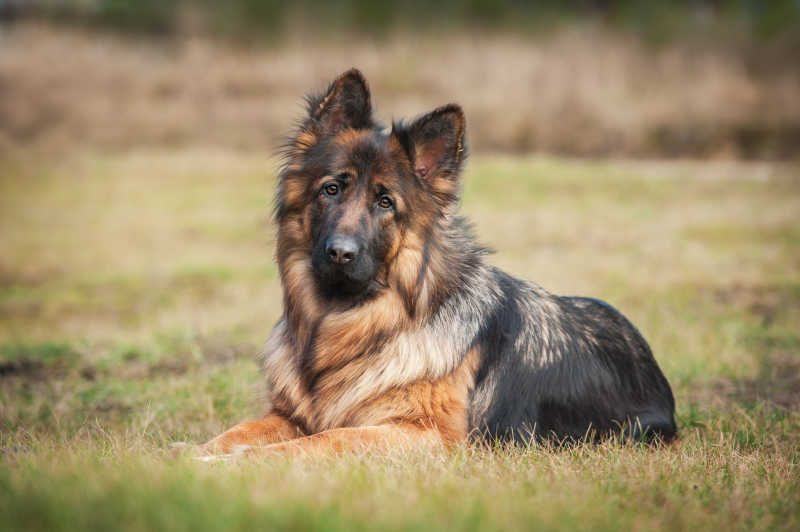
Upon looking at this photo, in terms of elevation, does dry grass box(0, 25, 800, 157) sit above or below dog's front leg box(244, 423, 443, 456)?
above

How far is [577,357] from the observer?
5070 mm

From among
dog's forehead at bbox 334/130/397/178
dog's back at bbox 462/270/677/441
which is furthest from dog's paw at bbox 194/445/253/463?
dog's forehead at bbox 334/130/397/178

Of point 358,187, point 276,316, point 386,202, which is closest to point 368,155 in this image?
point 358,187

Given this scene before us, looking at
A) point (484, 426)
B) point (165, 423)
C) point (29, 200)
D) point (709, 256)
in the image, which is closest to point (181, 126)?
point (29, 200)

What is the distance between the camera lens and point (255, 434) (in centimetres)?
464

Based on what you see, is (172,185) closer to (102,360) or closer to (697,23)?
(102,360)

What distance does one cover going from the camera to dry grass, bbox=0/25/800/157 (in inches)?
1060

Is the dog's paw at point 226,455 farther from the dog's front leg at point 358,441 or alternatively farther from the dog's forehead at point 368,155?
the dog's forehead at point 368,155

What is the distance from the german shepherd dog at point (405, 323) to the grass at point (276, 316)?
42 cm

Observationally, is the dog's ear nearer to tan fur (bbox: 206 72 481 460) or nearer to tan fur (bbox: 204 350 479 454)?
tan fur (bbox: 206 72 481 460)

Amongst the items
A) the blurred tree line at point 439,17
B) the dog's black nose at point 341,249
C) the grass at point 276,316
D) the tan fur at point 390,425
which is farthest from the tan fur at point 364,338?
the blurred tree line at point 439,17

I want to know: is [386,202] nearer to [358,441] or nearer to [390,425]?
[390,425]

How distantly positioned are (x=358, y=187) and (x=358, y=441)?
1695mm

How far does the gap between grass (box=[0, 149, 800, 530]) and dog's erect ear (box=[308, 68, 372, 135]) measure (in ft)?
4.09
